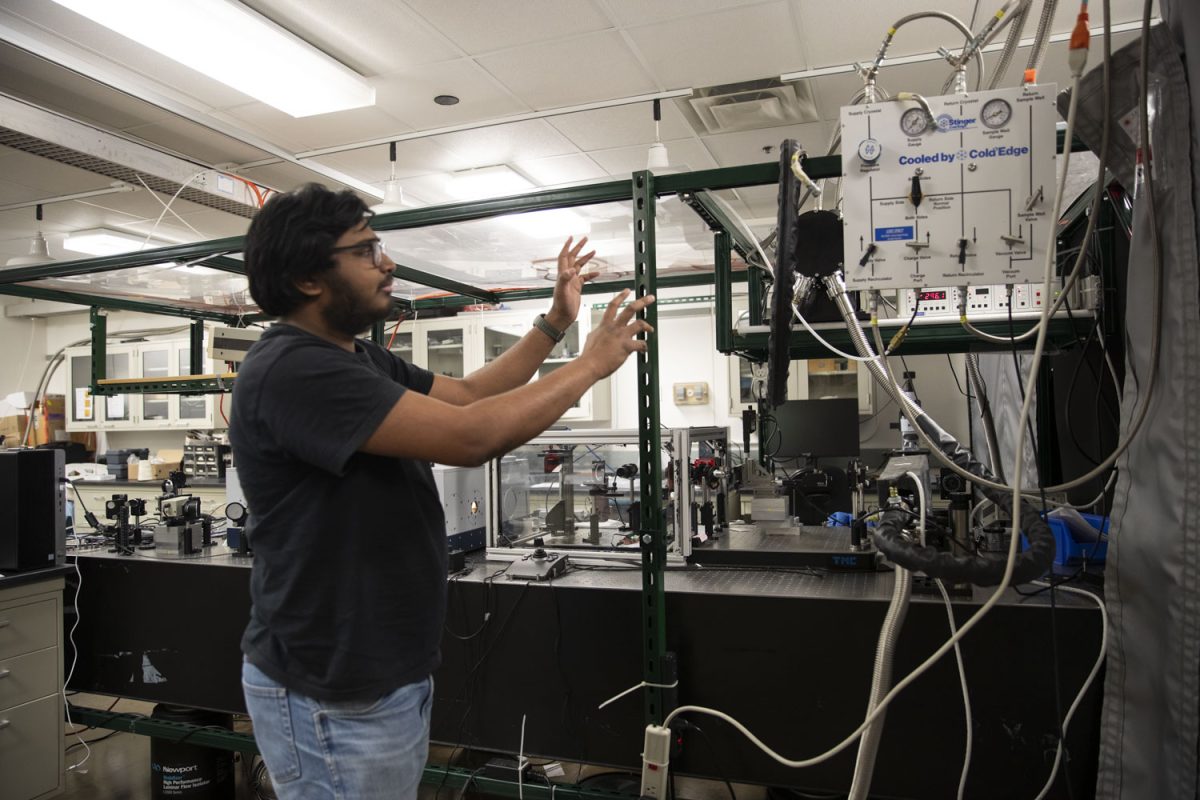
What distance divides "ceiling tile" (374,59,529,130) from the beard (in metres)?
2.16

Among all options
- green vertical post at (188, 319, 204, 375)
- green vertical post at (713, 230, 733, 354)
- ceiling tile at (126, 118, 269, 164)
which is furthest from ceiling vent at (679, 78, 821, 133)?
green vertical post at (188, 319, 204, 375)

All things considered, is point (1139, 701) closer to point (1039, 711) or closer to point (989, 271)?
point (1039, 711)

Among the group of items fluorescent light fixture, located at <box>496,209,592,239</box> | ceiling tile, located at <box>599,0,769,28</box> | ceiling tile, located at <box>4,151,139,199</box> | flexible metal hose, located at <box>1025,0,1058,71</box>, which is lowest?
flexible metal hose, located at <box>1025,0,1058,71</box>

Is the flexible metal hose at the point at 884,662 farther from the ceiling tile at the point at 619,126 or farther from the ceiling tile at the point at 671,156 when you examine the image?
the ceiling tile at the point at 671,156

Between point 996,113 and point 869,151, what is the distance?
0.65 feet

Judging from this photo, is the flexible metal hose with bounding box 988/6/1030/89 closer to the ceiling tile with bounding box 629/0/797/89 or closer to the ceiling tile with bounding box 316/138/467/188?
the ceiling tile with bounding box 629/0/797/89

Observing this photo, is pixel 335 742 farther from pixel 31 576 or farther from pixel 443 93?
pixel 443 93

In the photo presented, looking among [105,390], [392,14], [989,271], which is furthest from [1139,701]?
[105,390]

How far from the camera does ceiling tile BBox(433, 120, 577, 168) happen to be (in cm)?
346

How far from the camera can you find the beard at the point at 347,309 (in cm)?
103

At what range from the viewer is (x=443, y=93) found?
10.2 ft

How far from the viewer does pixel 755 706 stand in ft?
5.01

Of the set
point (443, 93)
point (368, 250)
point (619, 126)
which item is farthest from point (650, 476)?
point (619, 126)

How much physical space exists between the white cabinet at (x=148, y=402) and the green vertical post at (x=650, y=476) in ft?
17.5
